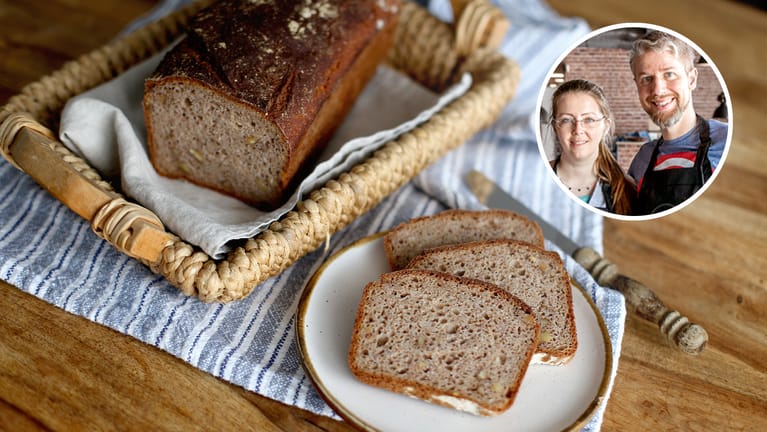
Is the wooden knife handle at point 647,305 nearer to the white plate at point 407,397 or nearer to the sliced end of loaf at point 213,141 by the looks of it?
the white plate at point 407,397

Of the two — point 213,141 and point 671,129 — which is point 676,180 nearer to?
point 671,129

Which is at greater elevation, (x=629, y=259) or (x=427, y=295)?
(x=427, y=295)

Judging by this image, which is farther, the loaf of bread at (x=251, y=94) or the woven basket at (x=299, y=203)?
the loaf of bread at (x=251, y=94)

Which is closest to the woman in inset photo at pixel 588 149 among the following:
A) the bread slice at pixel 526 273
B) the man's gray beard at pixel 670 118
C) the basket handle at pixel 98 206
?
the man's gray beard at pixel 670 118

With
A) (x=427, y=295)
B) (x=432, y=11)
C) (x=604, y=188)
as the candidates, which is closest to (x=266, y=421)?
(x=427, y=295)

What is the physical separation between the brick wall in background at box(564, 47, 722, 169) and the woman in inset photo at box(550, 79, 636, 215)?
0.02 metres

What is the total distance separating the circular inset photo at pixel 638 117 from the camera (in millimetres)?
1811

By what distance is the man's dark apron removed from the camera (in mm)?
1843

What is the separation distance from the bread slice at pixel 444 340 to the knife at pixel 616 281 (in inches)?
19.5

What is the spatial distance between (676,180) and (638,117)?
203 mm

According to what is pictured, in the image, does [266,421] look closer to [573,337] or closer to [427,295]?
[427,295]

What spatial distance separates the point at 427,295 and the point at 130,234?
742 mm

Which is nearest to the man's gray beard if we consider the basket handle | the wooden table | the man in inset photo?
the man in inset photo

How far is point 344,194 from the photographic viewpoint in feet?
6.51
